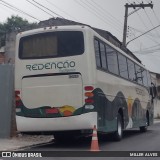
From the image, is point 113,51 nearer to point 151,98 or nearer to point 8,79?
point 8,79

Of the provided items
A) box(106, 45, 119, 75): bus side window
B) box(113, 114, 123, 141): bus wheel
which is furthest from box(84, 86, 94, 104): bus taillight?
box(113, 114, 123, 141): bus wheel

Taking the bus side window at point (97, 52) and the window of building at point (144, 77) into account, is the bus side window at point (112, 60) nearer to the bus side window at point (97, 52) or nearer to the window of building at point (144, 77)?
the bus side window at point (97, 52)

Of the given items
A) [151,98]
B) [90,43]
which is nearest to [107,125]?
[90,43]

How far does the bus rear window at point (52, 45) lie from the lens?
42.8 feet

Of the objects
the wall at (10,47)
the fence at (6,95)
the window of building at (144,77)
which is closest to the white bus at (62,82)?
the fence at (6,95)

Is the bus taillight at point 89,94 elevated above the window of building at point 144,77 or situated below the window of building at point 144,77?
below

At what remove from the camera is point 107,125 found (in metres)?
14.0

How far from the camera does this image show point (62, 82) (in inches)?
510

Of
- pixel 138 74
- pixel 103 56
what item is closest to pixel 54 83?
pixel 103 56

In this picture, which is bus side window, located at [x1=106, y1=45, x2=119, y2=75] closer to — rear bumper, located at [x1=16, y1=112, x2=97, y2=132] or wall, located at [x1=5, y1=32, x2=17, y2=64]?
rear bumper, located at [x1=16, y1=112, x2=97, y2=132]

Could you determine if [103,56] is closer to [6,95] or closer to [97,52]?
[97,52]

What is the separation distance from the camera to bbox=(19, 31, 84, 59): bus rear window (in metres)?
13.0

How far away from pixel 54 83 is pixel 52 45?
126 centimetres

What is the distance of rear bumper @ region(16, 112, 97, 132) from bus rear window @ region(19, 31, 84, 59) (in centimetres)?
201
